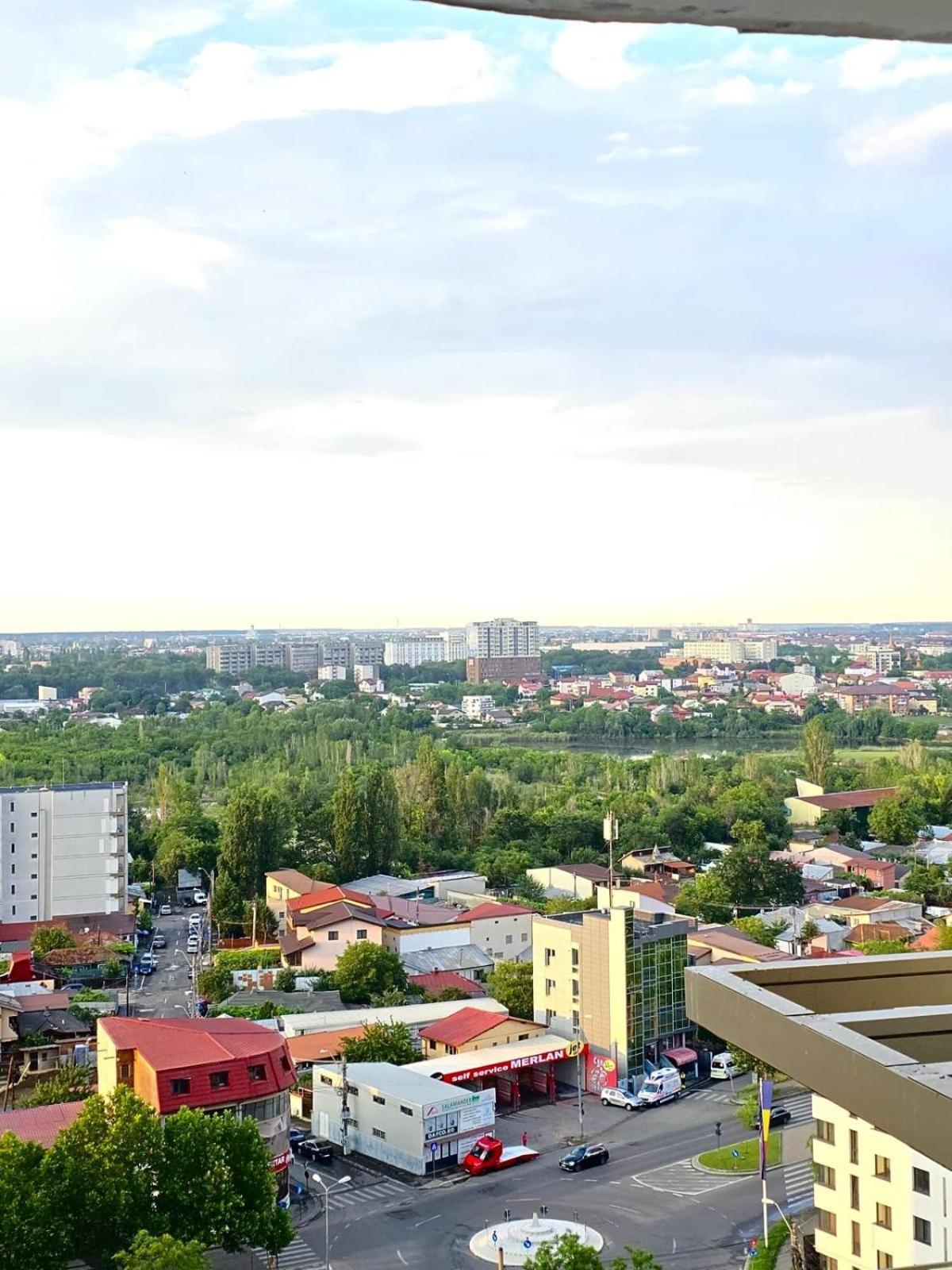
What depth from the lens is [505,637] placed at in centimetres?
4275

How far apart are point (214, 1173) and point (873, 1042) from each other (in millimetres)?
3495

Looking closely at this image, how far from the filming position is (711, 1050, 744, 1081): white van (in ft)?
19.9

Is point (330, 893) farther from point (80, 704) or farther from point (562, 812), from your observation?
point (80, 704)

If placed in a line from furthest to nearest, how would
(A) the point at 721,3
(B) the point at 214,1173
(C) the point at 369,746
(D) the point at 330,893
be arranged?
1. (C) the point at 369,746
2. (D) the point at 330,893
3. (B) the point at 214,1173
4. (A) the point at 721,3

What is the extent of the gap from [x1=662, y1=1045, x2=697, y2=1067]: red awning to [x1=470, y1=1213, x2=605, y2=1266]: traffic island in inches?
71.3

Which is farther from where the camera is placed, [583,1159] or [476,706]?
[476,706]

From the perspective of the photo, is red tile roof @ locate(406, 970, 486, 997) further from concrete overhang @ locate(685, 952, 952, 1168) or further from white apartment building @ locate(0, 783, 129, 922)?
concrete overhang @ locate(685, 952, 952, 1168)

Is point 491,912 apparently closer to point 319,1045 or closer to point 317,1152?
point 319,1045

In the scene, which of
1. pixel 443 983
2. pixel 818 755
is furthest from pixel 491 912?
pixel 818 755

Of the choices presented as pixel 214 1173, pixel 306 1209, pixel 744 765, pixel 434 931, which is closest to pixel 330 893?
pixel 434 931

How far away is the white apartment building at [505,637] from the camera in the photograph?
42.4 meters

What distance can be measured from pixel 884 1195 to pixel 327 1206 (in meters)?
3.17

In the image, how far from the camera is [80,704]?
1144 inches

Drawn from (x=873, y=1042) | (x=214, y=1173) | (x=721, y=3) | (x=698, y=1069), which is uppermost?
(x=721, y=3)
